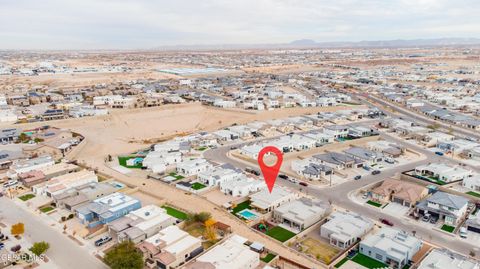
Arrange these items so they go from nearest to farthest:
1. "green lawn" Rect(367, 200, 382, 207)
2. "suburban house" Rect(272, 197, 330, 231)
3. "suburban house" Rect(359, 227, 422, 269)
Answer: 1. "suburban house" Rect(359, 227, 422, 269)
2. "suburban house" Rect(272, 197, 330, 231)
3. "green lawn" Rect(367, 200, 382, 207)

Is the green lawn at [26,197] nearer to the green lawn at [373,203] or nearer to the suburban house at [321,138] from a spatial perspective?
the green lawn at [373,203]

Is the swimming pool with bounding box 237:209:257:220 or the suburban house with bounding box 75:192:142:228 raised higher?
the suburban house with bounding box 75:192:142:228

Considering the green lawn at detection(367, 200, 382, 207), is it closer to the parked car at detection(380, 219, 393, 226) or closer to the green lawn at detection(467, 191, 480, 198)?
the parked car at detection(380, 219, 393, 226)

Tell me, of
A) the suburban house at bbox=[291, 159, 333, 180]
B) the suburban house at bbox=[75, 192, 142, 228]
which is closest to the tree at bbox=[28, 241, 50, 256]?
the suburban house at bbox=[75, 192, 142, 228]

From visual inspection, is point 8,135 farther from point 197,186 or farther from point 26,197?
point 197,186

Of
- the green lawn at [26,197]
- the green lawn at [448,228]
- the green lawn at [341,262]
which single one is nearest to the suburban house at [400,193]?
the green lawn at [448,228]

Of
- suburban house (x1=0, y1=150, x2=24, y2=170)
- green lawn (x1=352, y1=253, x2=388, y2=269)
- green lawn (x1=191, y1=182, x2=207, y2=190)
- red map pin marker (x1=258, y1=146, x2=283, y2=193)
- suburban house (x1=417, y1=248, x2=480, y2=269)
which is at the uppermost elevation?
suburban house (x1=0, y1=150, x2=24, y2=170)

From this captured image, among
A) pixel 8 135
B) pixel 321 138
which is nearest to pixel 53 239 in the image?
pixel 8 135

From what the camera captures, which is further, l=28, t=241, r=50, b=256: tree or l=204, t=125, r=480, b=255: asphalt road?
l=204, t=125, r=480, b=255: asphalt road
